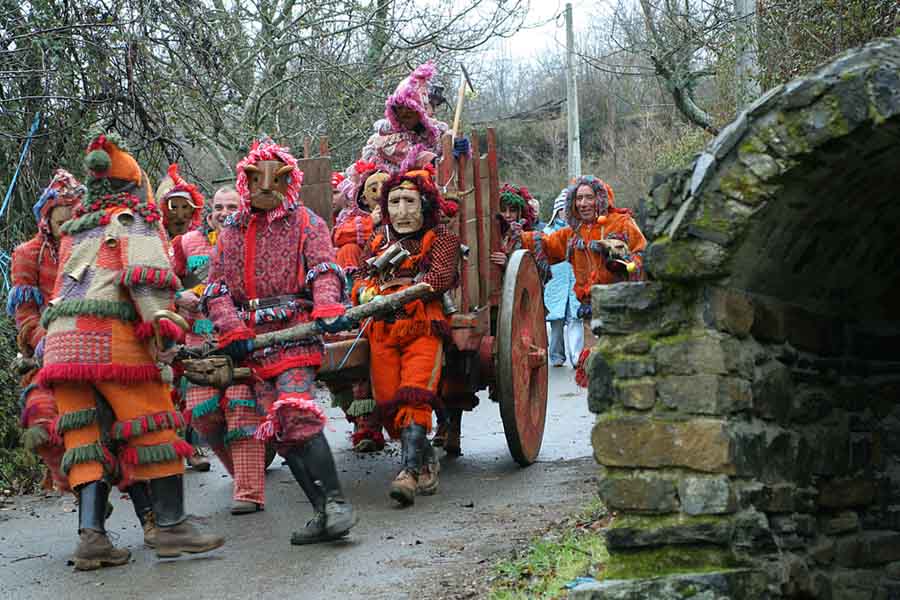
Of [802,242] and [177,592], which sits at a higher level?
[802,242]

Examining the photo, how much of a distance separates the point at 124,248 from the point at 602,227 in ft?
13.7

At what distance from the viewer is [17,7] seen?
8766 mm

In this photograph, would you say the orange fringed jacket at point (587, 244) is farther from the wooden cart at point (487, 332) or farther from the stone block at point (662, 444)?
the stone block at point (662, 444)

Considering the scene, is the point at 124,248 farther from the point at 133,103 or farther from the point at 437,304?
the point at 133,103

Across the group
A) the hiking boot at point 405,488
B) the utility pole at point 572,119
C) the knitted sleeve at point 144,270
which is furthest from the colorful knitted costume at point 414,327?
the utility pole at point 572,119

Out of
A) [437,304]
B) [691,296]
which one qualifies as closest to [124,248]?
[437,304]

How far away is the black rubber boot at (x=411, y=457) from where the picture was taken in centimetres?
740

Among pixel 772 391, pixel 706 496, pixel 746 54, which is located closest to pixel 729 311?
pixel 772 391

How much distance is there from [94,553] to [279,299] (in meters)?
1.61

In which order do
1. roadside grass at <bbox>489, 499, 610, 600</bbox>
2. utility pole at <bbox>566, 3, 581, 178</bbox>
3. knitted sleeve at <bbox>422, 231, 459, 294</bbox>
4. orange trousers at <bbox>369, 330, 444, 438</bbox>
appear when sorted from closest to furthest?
roadside grass at <bbox>489, 499, 610, 600</bbox> < orange trousers at <bbox>369, 330, 444, 438</bbox> < knitted sleeve at <bbox>422, 231, 459, 294</bbox> < utility pole at <bbox>566, 3, 581, 178</bbox>

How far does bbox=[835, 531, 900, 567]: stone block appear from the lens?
19.7 ft

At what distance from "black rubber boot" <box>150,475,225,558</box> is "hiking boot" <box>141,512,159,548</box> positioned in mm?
36

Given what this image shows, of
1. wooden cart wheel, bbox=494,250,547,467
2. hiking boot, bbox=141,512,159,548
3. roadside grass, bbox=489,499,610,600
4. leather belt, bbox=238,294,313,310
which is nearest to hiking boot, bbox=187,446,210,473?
wooden cart wheel, bbox=494,250,547,467

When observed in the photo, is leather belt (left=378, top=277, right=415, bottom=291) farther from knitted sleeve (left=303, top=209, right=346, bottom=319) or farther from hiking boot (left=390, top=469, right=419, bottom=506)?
hiking boot (left=390, top=469, right=419, bottom=506)
